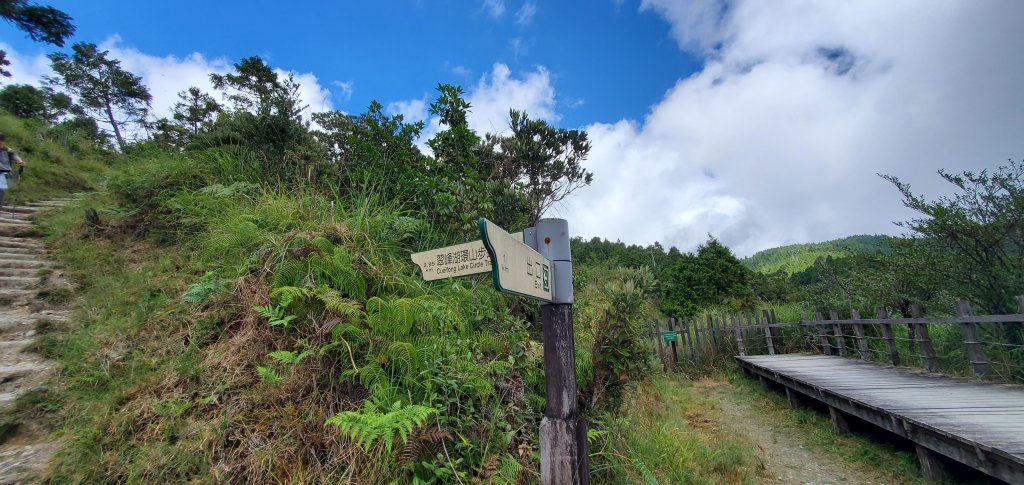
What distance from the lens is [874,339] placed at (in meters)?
7.91

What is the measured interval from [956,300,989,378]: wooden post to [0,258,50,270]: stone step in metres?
11.7

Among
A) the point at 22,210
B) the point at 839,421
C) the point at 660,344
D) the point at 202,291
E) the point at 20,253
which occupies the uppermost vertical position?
the point at 22,210

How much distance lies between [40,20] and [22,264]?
7.22 m

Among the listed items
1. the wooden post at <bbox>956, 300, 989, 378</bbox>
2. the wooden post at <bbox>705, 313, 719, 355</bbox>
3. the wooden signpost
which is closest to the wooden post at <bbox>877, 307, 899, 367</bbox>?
the wooden post at <bbox>956, 300, 989, 378</bbox>

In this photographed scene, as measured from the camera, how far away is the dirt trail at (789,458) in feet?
13.9

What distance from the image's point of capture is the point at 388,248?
403 cm

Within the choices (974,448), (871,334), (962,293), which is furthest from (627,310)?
(871,334)

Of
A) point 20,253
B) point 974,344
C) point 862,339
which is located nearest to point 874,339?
point 862,339

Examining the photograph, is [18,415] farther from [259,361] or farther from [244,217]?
[244,217]

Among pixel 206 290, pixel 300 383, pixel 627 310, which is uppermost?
pixel 206 290

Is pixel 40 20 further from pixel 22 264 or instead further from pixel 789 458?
pixel 789 458

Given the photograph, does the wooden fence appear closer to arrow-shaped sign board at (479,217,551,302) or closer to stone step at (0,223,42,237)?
arrow-shaped sign board at (479,217,551,302)

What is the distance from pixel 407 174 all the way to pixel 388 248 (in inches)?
54.7

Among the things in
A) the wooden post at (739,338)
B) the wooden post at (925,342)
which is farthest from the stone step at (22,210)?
the wooden post at (739,338)
